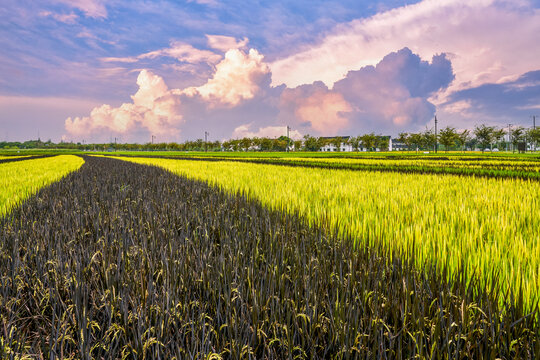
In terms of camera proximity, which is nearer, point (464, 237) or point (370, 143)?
point (464, 237)

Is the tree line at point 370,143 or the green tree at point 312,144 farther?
the green tree at point 312,144

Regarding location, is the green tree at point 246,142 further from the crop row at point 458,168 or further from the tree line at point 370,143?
A: the crop row at point 458,168

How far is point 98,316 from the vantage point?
6.18ft

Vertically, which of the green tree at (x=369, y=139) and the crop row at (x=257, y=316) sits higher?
the green tree at (x=369, y=139)

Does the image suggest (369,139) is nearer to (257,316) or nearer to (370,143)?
(370,143)

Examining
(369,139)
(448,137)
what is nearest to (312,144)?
(369,139)

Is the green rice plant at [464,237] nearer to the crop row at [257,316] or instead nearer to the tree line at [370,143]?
the crop row at [257,316]

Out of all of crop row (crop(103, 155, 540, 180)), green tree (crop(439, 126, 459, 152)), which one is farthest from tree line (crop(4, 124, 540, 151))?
crop row (crop(103, 155, 540, 180))

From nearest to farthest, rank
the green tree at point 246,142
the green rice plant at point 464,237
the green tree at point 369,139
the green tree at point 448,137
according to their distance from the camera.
Answer: the green rice plant at point 464,237 < the green tree at point 448,137 < the green tree at point 369,139 < the green tree at point 246,142

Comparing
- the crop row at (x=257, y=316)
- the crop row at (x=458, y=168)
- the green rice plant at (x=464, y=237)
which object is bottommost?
the crop row at (x=257, y=316)

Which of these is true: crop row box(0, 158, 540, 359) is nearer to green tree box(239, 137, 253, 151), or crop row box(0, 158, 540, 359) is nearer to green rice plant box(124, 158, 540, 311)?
green rice plant box(124, 158, 540, 311)

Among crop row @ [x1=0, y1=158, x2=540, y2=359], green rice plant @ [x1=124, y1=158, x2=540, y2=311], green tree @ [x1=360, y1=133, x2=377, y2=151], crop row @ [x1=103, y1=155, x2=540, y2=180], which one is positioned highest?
green tree @ [x1=360, y1=133, x2=377, y2=151]

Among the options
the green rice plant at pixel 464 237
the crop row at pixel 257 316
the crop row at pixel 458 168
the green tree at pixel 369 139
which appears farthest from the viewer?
the green tree at pixel 369 139

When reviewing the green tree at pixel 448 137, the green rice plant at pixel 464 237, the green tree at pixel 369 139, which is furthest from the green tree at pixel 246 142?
the green rice plant at pixel 464 237
